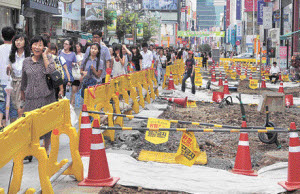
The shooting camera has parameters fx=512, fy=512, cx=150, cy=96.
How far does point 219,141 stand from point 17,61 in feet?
15.0

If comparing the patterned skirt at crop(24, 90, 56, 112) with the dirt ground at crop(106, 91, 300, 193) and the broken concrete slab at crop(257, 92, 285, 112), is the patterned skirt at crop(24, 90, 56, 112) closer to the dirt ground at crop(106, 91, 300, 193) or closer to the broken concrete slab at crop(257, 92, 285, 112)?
the dirt ground at crop(106, 91, 300, 193)


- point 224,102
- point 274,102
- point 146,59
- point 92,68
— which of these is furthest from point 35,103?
point 146,59

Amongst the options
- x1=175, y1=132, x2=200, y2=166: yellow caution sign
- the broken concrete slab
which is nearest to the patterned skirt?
x1=175, y1=132, x2=200, y2=166: yellow caution sign

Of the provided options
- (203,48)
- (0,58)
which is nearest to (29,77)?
(0,58)

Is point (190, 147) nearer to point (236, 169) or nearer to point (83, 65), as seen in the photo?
point (236, 169)

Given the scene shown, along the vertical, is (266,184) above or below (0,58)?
below

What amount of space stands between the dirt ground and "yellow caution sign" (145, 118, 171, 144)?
925mm

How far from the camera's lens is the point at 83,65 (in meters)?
11.0

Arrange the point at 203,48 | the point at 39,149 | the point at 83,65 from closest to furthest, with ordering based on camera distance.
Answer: the point at 39,149 → the point at 83,65 → the point at 203,48

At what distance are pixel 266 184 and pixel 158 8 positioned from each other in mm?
165586

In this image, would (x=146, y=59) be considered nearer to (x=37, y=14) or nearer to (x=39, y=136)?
(x=39, y=136)

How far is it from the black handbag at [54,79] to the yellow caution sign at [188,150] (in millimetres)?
1799

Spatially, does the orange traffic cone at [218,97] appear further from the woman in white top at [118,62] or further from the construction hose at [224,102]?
the woman in white top at [118,62]

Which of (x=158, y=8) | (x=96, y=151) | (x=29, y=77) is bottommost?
(x=96, y=151)
